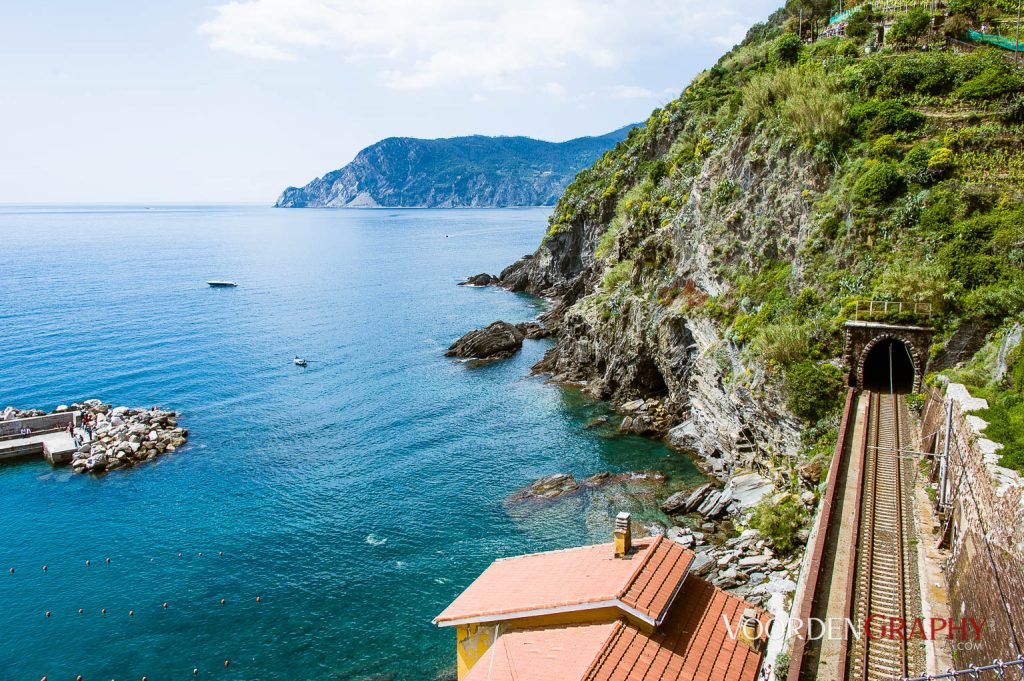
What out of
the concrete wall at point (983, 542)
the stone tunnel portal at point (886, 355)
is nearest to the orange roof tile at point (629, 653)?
the concrete wall at point (983, 542)

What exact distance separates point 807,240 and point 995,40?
26140 millimetres

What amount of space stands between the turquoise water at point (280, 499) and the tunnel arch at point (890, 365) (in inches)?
569

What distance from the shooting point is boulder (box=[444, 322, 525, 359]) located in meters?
78.5

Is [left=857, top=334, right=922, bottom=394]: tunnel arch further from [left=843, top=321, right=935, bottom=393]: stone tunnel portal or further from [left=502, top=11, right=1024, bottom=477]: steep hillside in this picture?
[left=502, top=11, right=1024, bottom=477]: steep hillside

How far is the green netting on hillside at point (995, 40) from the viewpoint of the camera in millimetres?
49969

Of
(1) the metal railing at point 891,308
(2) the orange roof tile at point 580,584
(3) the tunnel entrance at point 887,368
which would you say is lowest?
(2) the orange roof tile at point 580,584

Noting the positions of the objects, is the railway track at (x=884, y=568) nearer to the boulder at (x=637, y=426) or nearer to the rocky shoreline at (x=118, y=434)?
the boulder at (x=637, y=426)

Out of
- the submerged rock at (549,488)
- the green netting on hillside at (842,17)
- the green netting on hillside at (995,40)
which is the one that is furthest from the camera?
the green netting on hillside at (842,17)

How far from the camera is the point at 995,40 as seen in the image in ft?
167

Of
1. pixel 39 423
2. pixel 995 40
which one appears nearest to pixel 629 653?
pixel 995 40

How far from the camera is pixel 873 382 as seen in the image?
36.8 meters

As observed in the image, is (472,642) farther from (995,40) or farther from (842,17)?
(842,17)

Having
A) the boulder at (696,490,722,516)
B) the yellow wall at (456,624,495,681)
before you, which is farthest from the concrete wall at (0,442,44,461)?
the boulder at (696,490,722,516)

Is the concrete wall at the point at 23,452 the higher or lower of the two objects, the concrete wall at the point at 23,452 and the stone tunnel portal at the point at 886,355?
the lower
